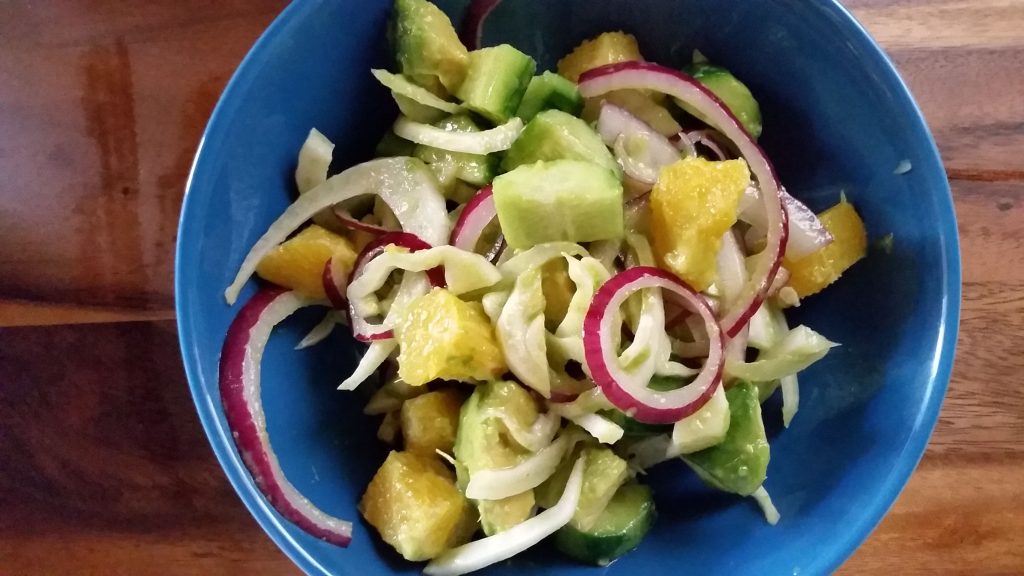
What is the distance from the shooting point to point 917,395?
1.05 metres

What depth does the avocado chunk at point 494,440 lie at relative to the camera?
96cm

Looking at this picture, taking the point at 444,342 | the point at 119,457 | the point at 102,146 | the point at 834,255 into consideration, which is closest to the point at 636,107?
the point at 834,255

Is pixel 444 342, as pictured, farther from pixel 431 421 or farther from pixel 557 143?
A: pixel 557 143

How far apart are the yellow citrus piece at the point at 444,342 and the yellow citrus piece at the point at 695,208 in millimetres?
235

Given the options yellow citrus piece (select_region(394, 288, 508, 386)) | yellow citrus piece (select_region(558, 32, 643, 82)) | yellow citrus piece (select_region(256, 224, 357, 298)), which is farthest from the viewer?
yellow citrus piece (select_region(558, 32, 643, 82))

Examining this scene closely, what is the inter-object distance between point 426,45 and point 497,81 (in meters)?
0.09

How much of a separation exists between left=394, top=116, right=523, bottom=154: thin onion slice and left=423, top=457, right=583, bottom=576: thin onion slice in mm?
406

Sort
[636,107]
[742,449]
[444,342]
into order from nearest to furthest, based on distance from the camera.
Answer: [444,342] < [742,449] < [636,107]

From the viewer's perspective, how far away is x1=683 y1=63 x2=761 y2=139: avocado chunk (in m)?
1.13

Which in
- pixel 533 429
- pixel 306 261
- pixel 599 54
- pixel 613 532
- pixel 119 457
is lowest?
pixel 119 457

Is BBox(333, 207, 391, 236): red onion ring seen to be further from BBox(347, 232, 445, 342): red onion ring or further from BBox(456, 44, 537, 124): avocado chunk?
BBox(456, 44, 537, 124): avocado chunk

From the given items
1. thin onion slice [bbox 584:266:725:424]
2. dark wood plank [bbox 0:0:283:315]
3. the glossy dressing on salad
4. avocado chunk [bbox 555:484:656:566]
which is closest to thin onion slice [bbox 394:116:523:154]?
the glossy dressing on salad

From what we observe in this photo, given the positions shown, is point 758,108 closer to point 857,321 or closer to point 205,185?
point 857,321

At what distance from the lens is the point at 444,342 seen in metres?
0.92
